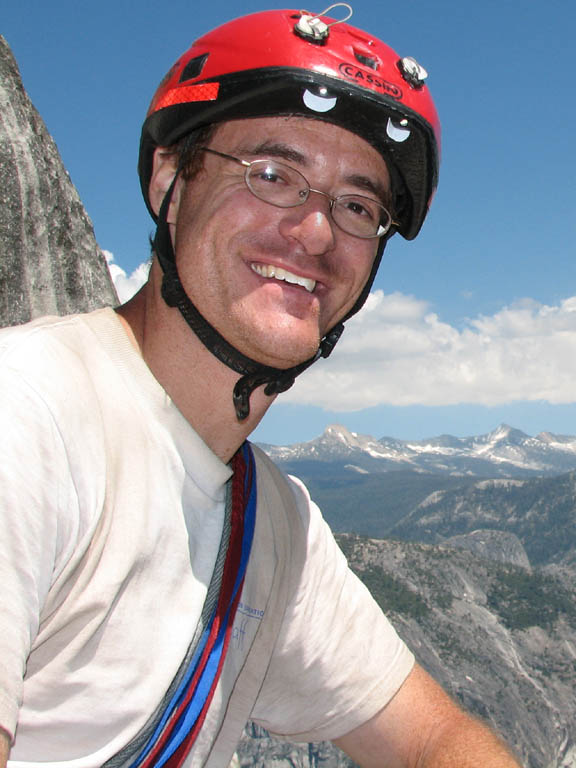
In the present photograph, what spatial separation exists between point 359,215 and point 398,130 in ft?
Result: 2.53

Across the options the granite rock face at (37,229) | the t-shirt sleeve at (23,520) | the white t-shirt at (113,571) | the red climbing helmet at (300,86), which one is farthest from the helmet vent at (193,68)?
→ the granite rock face at (37,229)

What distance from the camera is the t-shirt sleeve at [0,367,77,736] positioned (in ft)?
7.58

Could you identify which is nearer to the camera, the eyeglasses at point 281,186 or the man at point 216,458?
the man at point 216,458

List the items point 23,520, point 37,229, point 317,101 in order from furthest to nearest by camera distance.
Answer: point 37,229
point 317,101
point 23,520

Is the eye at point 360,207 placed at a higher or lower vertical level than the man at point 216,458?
higher

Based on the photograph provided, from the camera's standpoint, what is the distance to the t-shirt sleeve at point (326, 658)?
4.35 meters

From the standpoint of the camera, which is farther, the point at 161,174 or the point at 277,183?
the point at 161,174

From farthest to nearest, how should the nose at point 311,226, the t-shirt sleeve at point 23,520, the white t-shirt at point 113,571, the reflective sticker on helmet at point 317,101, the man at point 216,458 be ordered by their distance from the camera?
the reflective sticker on helmet at point 317,101 → the nose at point 311,226 → the man at point 216,458 → the white t-shirt at point 113,571 → the t-shirt sleeve at point 23,520

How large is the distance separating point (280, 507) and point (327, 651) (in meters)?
1.00

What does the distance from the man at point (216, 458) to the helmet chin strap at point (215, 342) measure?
14mm

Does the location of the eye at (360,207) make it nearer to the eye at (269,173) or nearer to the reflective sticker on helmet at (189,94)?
the eye at (269,173)

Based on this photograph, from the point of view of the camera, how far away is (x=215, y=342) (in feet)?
12.6

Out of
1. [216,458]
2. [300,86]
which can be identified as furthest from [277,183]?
[216,458]

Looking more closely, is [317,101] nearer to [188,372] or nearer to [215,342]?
[215,342]
